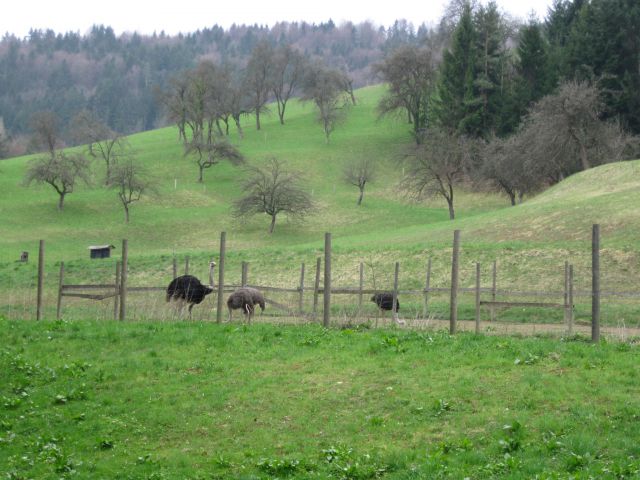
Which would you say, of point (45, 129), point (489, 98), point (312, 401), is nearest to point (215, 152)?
point (45, 129)

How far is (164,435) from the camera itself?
12.7 metres

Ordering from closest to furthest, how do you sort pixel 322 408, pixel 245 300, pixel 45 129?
pixel 322 408, pixel 245 300, pixel 45 129

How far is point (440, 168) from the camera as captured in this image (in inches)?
2736

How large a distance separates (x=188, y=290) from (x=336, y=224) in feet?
142

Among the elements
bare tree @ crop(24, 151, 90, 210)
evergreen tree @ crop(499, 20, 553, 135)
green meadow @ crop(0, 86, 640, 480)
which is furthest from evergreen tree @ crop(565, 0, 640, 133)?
green meadow @ crop(0, 86, 640, 480)

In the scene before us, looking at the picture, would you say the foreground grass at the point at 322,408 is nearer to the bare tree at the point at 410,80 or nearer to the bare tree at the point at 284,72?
the bare tree at the point at 410,80

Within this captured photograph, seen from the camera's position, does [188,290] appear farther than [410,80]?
No

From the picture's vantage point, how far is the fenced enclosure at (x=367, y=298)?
21156 mm

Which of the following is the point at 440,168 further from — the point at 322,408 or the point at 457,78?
the point at 322,408

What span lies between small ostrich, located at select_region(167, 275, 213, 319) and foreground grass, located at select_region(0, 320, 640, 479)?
9787mm

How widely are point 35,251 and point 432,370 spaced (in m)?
48.9

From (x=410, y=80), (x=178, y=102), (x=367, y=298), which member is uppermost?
(x=410, y=80)

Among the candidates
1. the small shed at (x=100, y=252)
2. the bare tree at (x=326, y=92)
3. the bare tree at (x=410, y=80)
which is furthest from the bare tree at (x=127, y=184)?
the bare tree at (x=410, y=80)

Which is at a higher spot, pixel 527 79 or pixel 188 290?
pixel 527 79
